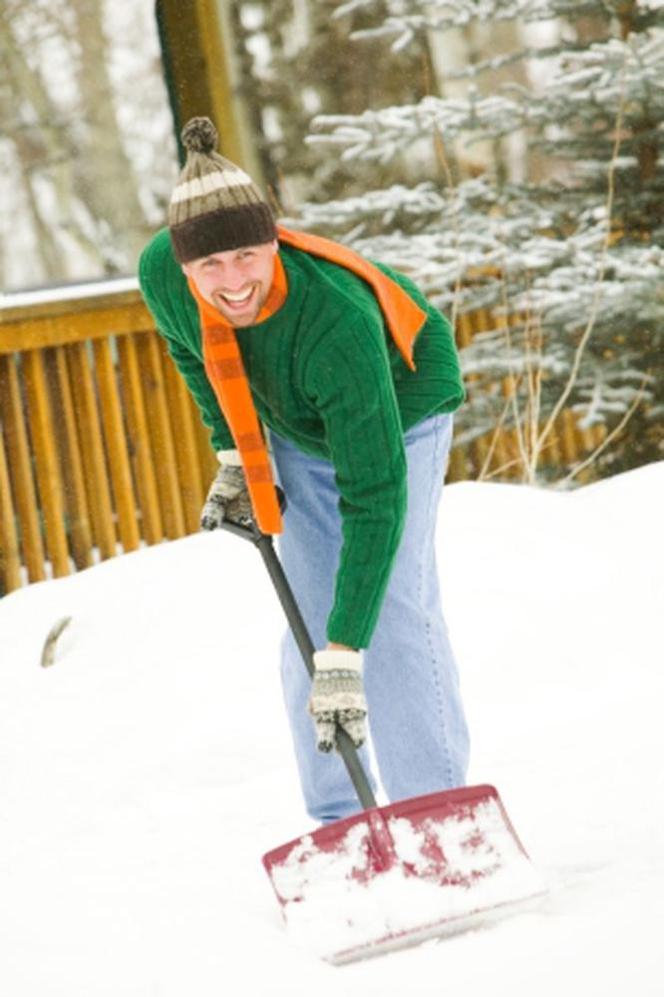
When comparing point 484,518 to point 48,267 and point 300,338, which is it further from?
point 48,267

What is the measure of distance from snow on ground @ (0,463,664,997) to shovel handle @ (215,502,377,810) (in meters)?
0.26

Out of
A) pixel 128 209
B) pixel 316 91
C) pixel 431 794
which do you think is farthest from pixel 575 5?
pixel 431 794

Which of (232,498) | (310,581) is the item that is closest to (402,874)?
(310,581)

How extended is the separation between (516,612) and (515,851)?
1.67 metres

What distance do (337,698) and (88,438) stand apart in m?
3.31

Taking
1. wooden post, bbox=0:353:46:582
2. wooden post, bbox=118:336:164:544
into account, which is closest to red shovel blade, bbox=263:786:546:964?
wooden post, bbox=0:353:46:582

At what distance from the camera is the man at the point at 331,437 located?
7.75 feet

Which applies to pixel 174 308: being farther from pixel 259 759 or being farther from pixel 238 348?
pixel 259 759

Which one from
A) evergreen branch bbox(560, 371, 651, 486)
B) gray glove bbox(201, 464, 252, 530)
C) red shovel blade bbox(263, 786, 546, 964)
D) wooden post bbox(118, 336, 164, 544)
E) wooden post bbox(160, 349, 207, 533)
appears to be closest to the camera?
red shovel blade bbox(263, 786, 546, 964)

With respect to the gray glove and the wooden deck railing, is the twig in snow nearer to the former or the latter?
the wooden deck railing

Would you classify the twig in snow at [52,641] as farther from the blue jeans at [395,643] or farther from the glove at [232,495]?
the blue jeans at [395,643]

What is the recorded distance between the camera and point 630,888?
94.5 inches

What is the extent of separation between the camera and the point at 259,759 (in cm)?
349

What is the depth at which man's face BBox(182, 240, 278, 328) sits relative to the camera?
236cm
